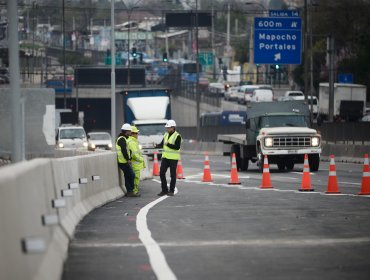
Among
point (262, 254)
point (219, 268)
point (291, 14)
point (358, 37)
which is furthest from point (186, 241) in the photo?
point (358, 37)

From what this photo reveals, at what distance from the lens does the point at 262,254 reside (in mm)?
13312

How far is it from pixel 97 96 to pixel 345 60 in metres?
24.6

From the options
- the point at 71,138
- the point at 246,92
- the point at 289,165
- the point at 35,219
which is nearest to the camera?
the point at 35,219

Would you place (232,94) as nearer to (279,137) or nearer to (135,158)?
(279,137)

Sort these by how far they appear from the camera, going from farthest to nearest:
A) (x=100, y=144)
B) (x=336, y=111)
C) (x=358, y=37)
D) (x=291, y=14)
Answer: (x=358, y=37) → (x=336, y=111) → (x=100, y=144) → (x=291, y=14)

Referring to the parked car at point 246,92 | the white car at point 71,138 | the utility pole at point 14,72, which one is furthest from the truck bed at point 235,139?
the parked car at point 246,92

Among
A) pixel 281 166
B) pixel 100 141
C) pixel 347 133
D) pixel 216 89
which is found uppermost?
pixel 281 166

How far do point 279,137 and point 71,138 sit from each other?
22.8 metres

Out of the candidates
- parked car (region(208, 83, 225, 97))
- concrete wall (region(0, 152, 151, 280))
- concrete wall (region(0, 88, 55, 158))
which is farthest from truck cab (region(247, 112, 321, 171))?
parked car (region(208, 83, 225, 97))

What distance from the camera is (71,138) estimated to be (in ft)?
195

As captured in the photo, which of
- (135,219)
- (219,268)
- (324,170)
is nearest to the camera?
(219,268)

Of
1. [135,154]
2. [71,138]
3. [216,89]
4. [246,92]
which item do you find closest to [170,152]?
[135,154]

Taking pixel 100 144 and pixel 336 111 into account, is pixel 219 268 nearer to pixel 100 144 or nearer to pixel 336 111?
pixel 100 144

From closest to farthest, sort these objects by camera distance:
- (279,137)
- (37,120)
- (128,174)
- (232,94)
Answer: (128,174) → (37,120) → (279,137) → (232,94)
